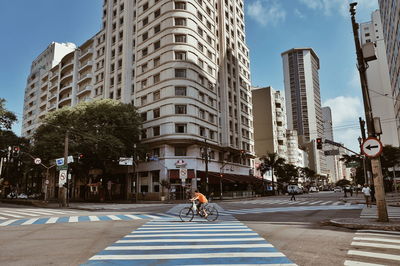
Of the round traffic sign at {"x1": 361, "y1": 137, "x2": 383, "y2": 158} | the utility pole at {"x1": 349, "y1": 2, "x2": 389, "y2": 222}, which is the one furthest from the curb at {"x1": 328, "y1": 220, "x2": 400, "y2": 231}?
the round traffic sign at {"x1": 361, "y1": 137, "x2": 383, "y2": 158}

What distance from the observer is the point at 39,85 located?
8262 cm

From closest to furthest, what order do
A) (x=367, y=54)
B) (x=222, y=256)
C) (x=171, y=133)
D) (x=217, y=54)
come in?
(x=222, y=256) → (x=367, y=54) → (x=171, y=133) → (x=217, y=54)

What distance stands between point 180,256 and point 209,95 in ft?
138

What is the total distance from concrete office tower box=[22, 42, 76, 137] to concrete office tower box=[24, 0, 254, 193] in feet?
63.8

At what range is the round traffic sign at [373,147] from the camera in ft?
34.6

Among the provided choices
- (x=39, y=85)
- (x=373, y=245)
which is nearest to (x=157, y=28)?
(x=373, y=245)

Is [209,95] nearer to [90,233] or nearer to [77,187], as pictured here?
[77,187]

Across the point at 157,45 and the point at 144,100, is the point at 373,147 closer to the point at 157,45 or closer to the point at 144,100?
the point at 144,100

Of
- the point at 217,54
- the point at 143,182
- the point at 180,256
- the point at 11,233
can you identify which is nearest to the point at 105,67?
the point at 217,54

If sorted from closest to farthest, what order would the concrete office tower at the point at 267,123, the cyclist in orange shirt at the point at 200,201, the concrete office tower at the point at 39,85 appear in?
the cyclist in orange shirt at the point at 200,201
the concrete office tower at the point at 39,85
the concrete office tower at the point at 267,123

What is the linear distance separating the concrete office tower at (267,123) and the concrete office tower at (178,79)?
22.4 meters

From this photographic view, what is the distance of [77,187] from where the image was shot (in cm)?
5469

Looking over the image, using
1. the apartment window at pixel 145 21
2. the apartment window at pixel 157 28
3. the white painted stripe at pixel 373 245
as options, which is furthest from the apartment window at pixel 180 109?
the white painted stripe at pixel 373 245

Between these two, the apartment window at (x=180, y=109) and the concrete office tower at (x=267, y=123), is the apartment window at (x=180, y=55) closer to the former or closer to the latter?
the apartment window at (x=180, y=109)
